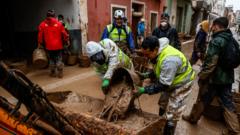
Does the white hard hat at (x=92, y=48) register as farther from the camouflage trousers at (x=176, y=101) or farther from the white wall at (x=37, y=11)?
the white wall at (x=37, y=11)

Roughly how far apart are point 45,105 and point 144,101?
3.38 m

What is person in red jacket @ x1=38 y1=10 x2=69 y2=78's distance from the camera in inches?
213

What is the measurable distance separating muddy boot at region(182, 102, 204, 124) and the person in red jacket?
382 centimetres

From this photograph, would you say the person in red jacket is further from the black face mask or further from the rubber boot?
the black face mask

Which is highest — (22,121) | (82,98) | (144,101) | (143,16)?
(143,16)

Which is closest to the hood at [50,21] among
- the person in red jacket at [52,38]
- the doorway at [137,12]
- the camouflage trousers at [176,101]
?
the person in red jacket at [52,38]

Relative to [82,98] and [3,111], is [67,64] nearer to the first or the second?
[82,98]

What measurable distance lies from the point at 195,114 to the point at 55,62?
410 cm

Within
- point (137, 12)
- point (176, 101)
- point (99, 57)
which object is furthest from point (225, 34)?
point (137, 12)

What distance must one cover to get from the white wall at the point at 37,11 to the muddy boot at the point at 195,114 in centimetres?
548

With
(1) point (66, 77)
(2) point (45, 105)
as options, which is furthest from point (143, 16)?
(2) point (45, 105)

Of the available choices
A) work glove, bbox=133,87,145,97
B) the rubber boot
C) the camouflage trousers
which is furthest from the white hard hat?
the rubber boot

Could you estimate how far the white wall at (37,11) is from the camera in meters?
7.43

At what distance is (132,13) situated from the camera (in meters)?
10.9
